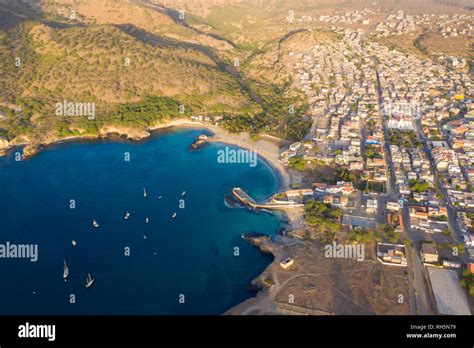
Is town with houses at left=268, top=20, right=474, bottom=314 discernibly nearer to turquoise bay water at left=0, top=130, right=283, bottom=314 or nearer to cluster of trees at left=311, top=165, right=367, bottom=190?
cluster of trees at left=311, top=165, right=367, bottom=190

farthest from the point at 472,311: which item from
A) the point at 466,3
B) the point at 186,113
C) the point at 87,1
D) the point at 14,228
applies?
the point at 466,3

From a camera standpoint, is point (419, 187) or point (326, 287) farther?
point (419, 187)

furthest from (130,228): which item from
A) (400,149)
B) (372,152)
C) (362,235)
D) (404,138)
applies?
(404,138)

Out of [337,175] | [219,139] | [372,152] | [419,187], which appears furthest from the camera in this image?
[219,139]

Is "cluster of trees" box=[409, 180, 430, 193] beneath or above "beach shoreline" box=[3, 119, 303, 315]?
beneath

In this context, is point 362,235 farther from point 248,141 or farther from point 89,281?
point 248,141

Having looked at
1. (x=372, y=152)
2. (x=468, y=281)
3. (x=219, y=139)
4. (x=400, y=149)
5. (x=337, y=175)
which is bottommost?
(x=468, y=281)

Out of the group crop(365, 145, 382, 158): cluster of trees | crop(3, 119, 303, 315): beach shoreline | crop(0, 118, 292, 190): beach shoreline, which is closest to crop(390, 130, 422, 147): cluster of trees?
crop(365, 145, 382, 158): cluster of trees

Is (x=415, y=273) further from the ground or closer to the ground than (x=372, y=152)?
closer to the ground
